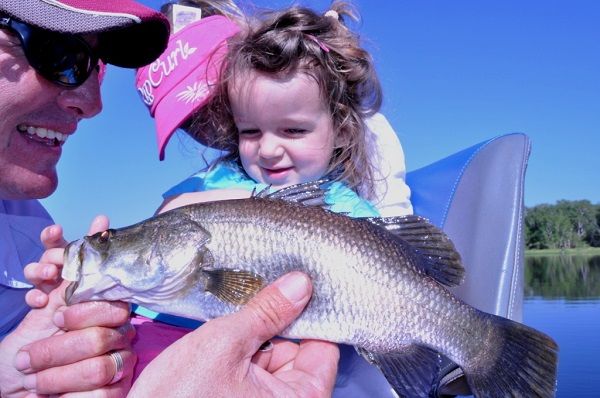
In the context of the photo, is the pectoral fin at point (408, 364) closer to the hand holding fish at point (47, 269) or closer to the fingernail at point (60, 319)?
the fingernail at point (60, 319)

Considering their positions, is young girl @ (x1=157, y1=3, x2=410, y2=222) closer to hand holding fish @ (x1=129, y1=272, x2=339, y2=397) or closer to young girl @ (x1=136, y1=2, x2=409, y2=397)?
young girl @ (x1=136, y1=2, x2=409, y2=397)

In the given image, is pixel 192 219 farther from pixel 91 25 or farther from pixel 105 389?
pixel 91 25

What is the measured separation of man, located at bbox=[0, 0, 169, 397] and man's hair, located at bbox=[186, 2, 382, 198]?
63cm

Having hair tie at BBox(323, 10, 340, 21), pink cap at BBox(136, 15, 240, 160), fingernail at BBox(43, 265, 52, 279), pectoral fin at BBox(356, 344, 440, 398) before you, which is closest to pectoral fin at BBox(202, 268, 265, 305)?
pectoral fin at BBox(356, 344, 440, 398)

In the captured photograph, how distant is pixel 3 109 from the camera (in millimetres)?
3574

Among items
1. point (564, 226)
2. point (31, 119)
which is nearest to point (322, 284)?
point (31, 119)

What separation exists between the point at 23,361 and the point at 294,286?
1.38m

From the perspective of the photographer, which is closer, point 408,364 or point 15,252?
point 408,364

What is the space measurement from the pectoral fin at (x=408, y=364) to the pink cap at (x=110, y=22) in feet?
7.68

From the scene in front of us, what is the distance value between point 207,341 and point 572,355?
18.0 m

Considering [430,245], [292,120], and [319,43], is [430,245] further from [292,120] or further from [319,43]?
[319,43]

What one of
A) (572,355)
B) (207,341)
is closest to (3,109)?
(207,341)

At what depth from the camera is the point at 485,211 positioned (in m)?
4.68

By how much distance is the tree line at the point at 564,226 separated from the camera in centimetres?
7469
